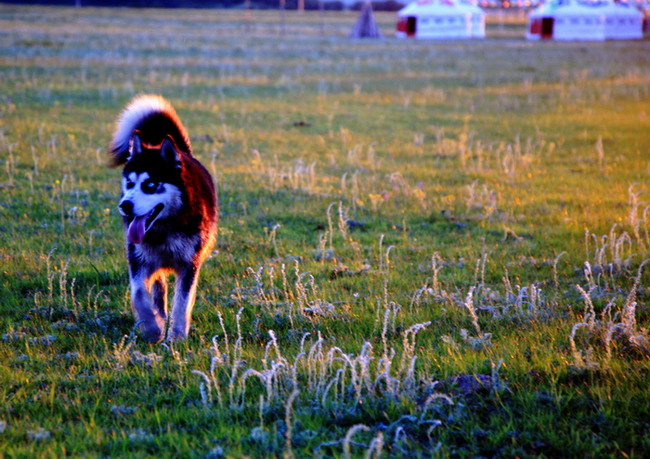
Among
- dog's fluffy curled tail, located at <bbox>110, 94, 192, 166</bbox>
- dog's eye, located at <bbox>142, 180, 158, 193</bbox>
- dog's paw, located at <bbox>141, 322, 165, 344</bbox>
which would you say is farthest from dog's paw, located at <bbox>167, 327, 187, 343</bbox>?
dog's fluffy curled tail, located at <bbox>110, 94, 192, 166</bbox>

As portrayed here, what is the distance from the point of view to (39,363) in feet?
14.8

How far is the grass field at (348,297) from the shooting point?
12.2 ft

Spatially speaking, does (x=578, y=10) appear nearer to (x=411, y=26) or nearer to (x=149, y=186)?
(x=411, y=26)

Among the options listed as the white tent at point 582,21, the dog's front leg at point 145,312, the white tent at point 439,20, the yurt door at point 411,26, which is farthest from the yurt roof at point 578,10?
the dog's front leg at point 145,312

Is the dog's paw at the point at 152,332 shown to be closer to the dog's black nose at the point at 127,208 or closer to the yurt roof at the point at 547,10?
the dog's black nose at the point at 127,208

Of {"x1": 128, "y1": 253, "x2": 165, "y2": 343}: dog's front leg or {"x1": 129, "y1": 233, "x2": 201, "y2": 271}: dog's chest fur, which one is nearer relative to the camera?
{"x1": 128, "y1": 253, "x2": 165, "y2": 343}: dog's front leg

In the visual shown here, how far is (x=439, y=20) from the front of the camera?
59.6 metres

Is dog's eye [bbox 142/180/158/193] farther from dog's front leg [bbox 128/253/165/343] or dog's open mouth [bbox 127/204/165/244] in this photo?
dog's front leg [bbox 128/253/165/343]

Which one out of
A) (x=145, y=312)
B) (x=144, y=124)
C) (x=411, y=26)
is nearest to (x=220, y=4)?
(x=411, y=26)

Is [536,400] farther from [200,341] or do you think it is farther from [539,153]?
[539,153]

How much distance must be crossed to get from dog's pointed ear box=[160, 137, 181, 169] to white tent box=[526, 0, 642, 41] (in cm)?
6212

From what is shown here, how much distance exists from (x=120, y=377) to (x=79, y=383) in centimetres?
27

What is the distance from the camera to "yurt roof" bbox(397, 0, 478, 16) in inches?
2340

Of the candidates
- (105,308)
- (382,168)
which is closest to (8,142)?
(382,168)
